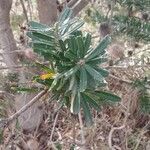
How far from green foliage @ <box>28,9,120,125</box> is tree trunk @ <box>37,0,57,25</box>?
59 cm

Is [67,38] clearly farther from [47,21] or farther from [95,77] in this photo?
[47,21]

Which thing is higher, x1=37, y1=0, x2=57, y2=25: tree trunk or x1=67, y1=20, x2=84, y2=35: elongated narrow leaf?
x1=37, y1=0, x2=57, y2=25: tree trunk

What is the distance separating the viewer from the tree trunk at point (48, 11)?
1.19 meters

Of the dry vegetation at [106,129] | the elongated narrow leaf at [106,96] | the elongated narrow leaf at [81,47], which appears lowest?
the dry vegetation at [106,129]

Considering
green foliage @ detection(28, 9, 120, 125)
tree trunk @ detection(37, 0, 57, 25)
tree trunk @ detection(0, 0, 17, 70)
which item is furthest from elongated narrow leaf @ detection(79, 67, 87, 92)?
tree trunk @ detection(37, 0, 57, 25)

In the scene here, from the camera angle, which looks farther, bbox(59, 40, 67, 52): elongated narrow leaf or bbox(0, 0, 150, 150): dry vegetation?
bbox(0, 0, 150, 150): dry vegetation

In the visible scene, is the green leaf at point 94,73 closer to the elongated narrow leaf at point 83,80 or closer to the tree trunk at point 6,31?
the elongated narrow leaf at point 83,80

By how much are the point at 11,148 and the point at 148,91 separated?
513mm

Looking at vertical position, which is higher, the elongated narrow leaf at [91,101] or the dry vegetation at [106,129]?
the elongated narrow leaf at [91,101]

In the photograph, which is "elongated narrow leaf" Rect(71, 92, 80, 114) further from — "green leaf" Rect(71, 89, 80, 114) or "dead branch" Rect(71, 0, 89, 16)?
"dead branch" Rect(71, 0, 89, 16)

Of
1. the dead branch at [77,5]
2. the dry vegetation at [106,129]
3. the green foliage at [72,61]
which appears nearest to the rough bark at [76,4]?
the dead branch at [77,5]

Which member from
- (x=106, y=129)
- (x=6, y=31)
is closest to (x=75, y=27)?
(x=6, y=31)

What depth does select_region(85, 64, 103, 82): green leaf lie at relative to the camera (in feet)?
1.68

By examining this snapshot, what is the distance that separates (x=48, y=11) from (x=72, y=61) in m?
0.69
